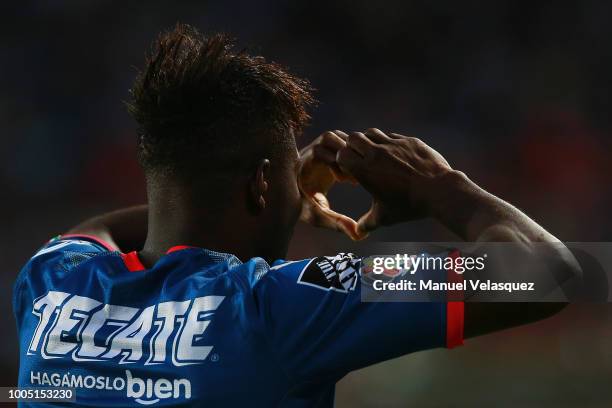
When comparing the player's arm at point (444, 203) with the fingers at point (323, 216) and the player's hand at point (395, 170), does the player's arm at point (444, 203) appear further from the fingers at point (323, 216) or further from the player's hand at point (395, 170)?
the fingers at point (323, 216)

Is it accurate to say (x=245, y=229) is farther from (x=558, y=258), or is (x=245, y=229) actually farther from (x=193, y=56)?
(x=558, y=258)

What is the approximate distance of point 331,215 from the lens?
6.03ft

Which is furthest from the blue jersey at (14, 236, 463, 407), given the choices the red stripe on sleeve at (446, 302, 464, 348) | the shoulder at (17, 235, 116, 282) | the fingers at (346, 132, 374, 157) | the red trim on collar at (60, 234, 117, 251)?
the red trim on collar at (60, 234, 117, 251)

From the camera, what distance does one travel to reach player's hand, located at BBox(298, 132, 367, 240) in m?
1.60

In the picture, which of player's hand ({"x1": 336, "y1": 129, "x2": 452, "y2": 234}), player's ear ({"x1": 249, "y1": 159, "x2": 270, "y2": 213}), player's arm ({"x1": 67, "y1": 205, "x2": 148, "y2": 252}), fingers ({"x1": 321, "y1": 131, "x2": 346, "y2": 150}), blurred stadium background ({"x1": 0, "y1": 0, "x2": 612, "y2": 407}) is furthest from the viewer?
blurred stadium background ({"x1": 0, "y1": 0, "x2": 612, "y2": 407})

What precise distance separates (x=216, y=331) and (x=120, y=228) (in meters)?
0.76

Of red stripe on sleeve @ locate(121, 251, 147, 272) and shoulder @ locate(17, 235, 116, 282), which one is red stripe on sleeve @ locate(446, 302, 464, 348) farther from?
shoulder @ locate(17, 235, 116, 282)

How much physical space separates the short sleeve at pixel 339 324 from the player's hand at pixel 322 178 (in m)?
0.30

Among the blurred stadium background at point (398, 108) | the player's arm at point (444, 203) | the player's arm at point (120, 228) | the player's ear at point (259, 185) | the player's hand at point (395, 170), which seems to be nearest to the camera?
the player's arm at point (444, 203)

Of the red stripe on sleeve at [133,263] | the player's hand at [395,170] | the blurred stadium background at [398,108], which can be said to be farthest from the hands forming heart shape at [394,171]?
the blurred stadium background at [398,108]

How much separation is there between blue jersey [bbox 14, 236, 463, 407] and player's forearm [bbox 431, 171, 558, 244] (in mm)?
155

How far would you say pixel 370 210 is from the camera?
1.53m

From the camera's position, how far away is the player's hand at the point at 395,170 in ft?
4.54

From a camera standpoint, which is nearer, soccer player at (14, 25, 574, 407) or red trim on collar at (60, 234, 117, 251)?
soccer player at (14, 25, 574, 407)
